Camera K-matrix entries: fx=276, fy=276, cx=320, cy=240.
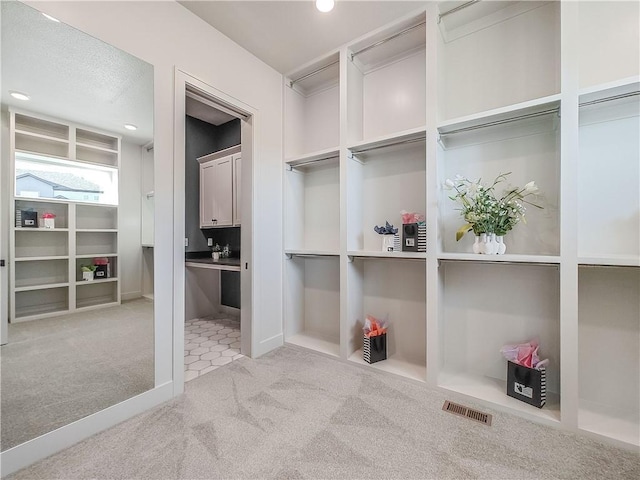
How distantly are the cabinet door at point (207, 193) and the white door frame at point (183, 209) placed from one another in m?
1.45

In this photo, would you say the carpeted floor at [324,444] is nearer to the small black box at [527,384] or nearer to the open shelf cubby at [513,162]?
the small black box at [527,384]

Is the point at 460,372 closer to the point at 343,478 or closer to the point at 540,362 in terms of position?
the point at 540,362

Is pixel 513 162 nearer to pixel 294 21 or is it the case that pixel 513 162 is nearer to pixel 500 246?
pixel 500 246

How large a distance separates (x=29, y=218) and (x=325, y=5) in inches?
88.9

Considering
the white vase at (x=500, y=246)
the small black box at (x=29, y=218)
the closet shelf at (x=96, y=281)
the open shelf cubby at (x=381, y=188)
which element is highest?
the open shelf cubby at (x=381, y=188)

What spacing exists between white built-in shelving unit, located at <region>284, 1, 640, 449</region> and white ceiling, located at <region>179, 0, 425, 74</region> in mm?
112

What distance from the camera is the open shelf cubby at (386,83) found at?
7.80 ft

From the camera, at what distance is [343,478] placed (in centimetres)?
130

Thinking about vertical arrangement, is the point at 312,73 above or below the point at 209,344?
above

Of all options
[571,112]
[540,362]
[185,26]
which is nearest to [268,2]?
[185,26]

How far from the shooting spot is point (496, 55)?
211 centimetres

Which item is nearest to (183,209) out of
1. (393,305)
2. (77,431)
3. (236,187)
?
(77,431)

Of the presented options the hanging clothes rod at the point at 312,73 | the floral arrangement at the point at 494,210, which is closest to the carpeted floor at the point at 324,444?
the floral arrangement at the point at 494,210

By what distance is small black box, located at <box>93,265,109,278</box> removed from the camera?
5.76 feet
